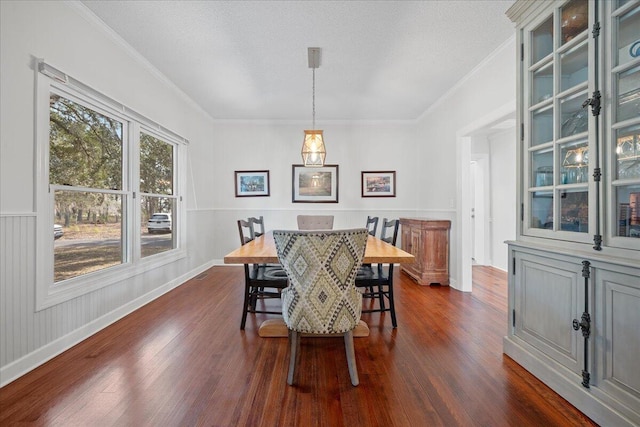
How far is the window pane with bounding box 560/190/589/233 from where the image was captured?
1.65 metres

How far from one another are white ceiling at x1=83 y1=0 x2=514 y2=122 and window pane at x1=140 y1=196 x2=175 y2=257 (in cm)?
154

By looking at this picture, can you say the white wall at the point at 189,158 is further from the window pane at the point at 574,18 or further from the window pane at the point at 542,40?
the window pane at the point at 574,18

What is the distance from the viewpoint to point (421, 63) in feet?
10.8

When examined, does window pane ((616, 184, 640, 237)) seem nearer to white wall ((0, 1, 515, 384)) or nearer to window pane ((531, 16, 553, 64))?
window pane ((531, 16, 553, 64))

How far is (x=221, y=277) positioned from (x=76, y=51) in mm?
3204

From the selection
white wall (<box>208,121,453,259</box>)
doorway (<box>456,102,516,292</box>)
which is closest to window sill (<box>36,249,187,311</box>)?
white wall (<box>208,121,453,259</box>)

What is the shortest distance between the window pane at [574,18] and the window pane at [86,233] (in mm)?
3624

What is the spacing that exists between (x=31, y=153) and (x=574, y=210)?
344 centimetres

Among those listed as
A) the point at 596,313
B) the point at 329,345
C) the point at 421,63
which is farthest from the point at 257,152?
the point at 596,313

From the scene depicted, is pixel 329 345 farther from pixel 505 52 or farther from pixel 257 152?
pixel 257 152

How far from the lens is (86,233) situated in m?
2.67

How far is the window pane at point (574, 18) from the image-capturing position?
5.44 feet

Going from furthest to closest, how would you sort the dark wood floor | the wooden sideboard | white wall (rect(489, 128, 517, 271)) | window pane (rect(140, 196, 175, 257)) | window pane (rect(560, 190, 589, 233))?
white wall (rect(489, 128, 517, 271)), the wooden sideboard, window pane (rect(140, 196, 175, 257)), window pane (rect(560, 190, 589, 233)), the dark wood floor

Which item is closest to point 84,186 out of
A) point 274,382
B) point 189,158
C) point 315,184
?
point 189,158
